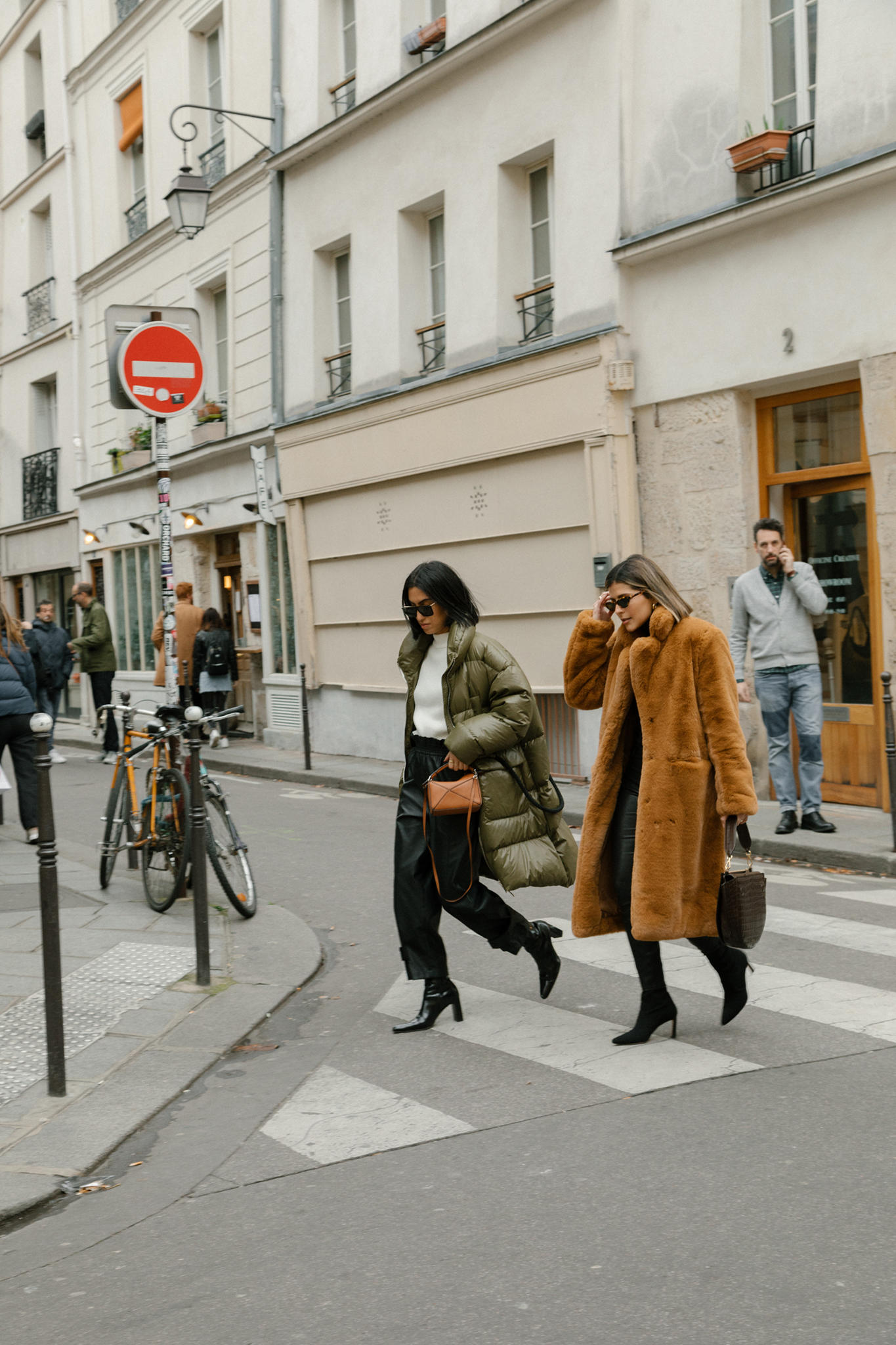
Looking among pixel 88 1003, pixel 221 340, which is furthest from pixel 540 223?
pixel 88 1003

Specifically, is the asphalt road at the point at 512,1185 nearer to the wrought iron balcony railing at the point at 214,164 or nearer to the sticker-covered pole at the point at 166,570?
the sticker-covered pole at the point at 166,570

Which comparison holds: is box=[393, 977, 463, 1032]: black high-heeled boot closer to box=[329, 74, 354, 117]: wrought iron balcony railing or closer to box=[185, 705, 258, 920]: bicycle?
box=[185, 705, 258, 920]: bicycle

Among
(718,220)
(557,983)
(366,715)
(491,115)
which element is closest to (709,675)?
(557,983)

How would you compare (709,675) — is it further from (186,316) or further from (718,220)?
(718,220)

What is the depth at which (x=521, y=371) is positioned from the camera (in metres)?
13.7

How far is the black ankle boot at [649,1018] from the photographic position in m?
5.23

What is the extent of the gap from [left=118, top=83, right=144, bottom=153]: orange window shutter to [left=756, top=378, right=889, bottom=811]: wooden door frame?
14358 millimetres

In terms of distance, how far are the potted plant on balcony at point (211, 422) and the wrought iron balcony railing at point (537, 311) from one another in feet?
22.5

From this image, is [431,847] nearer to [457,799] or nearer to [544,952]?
[457,799]

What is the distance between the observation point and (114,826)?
8.73 m

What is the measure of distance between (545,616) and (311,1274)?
10659 millimetres

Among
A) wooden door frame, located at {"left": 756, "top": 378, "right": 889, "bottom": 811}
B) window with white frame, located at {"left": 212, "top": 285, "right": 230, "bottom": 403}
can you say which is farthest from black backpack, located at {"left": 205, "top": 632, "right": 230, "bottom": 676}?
wooden door frame, located at {"left": 756, "top": 378, "right": 889, "bottom": 811}

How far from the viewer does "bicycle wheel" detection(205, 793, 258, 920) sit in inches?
307

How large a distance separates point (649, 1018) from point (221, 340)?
669 inches
